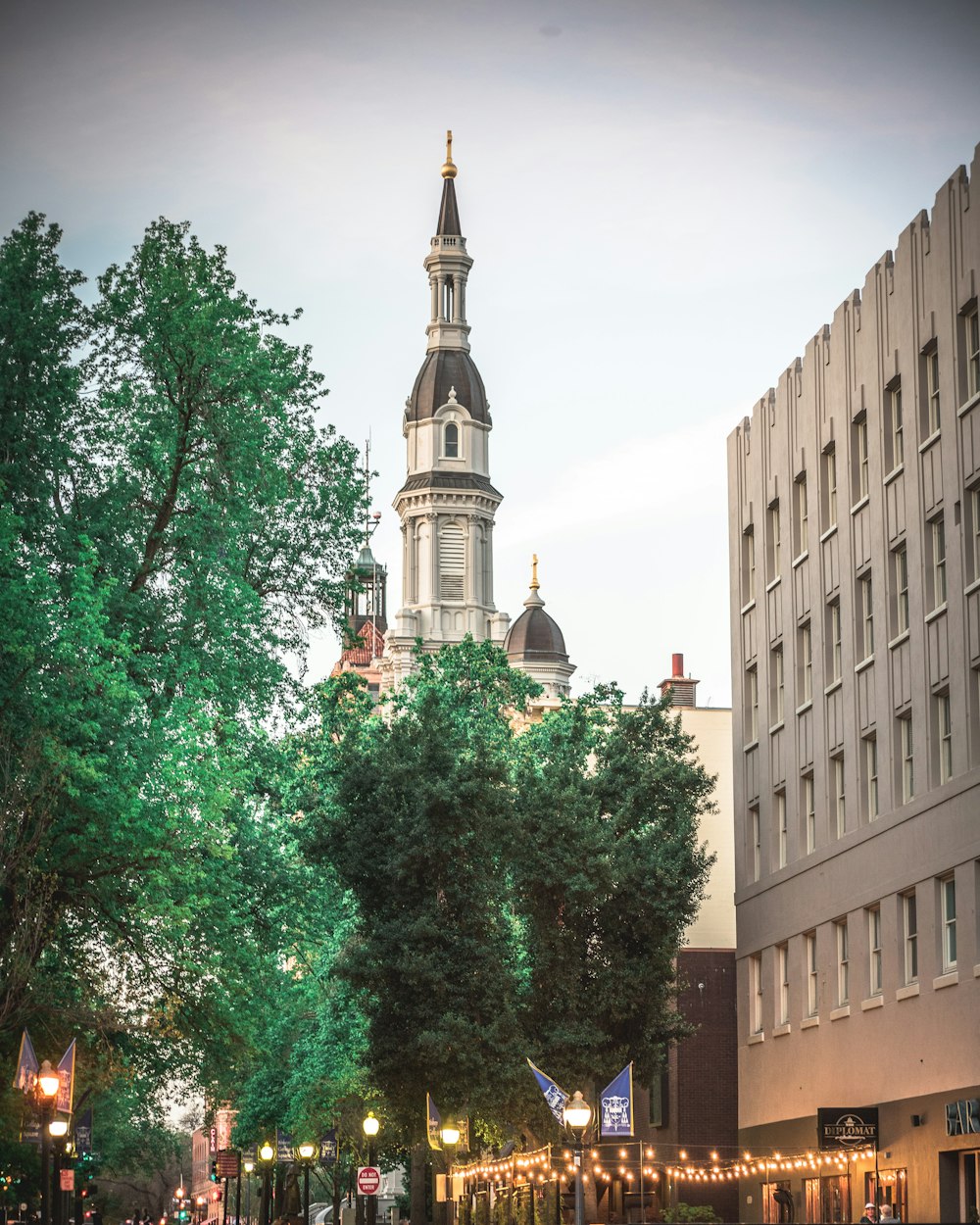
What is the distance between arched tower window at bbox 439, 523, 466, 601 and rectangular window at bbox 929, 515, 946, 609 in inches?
3430

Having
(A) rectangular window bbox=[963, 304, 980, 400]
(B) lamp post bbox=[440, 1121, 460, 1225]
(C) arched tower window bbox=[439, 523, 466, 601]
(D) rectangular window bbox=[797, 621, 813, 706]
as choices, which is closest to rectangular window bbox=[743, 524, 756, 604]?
(D) rectangular window bbox=[797, 621, 813, 706]

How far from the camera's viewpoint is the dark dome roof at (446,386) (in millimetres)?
122188

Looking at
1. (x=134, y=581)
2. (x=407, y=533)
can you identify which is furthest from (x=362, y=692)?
(x=407, y=533)

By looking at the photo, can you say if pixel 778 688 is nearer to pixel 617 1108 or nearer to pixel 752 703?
pixel 752 703

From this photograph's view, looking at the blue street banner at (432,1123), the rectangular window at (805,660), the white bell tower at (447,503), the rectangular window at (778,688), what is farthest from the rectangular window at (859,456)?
the white bell tower at (447,503)

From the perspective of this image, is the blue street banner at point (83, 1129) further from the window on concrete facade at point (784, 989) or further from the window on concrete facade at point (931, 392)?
the window on concrete facade at point (931, 392)

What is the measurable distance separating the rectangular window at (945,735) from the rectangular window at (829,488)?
6742 millimetres

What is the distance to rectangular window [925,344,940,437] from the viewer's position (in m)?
34.0

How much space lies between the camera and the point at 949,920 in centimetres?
3241

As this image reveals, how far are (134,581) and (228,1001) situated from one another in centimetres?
811

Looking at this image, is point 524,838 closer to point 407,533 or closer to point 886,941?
point 886,941

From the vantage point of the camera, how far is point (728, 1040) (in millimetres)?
51438

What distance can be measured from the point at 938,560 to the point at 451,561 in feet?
289

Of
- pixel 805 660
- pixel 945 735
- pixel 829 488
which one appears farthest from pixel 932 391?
pixel 805 660
